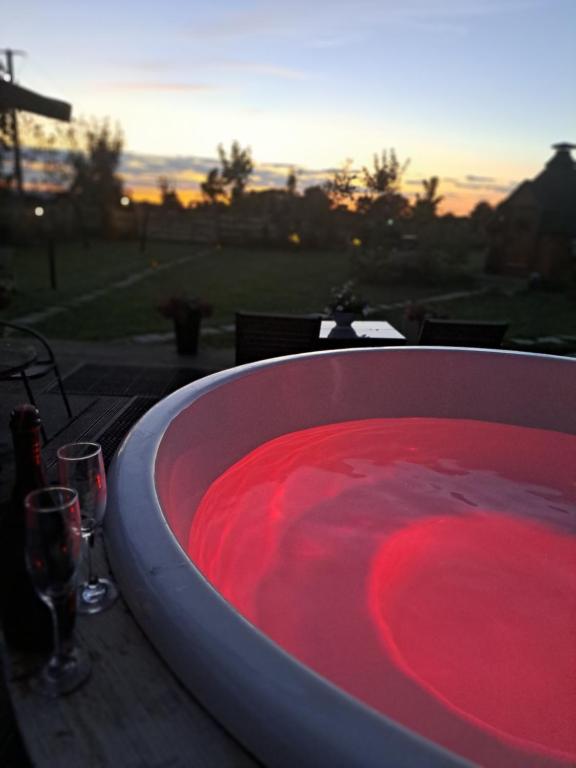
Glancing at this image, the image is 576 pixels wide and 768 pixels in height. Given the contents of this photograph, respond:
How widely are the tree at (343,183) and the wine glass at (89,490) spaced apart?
8.37m

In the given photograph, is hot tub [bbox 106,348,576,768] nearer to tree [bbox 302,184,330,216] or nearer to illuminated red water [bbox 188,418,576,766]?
illuminated red water [bbox 188,418,576,766]

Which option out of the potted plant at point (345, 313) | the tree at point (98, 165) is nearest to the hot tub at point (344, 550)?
the potted plant at point (345, 313)

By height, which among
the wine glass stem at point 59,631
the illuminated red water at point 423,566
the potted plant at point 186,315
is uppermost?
the wine glass stem at point 59,631

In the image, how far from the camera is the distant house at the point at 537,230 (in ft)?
50.1

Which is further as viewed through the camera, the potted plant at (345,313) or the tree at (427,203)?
the tree at (427,203)

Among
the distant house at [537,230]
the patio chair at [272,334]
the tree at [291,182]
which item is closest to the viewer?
the patio chair at [272,334]

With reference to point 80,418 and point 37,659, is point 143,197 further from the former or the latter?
point 37,659

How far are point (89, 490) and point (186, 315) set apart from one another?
4099mm

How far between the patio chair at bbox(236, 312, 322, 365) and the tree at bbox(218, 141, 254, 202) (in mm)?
21097

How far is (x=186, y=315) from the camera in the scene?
5141 mm

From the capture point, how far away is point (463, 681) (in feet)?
5.83

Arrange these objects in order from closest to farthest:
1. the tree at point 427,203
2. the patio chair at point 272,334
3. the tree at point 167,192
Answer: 1. the patio chair at point 272,334
2. the tree at point 427,203
3. the tree at point 167,192

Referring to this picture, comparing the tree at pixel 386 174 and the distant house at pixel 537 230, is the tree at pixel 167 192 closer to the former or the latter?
the distant house at pixel 537 230

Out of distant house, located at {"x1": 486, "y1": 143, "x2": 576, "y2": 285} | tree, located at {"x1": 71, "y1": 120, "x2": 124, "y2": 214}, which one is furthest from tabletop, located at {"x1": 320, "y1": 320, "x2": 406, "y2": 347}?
tree, located at {"x1": 71, "y1": 120, "x2": 124, "y2": 214}
